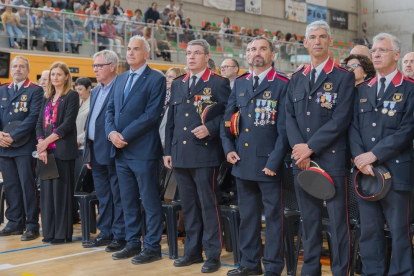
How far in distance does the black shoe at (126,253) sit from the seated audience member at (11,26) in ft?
23.3

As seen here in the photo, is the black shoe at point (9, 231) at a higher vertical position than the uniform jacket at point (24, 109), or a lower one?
lower

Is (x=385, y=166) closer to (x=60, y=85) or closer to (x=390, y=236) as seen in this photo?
(x=390, y=236)

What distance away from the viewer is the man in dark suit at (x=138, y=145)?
15.2ft

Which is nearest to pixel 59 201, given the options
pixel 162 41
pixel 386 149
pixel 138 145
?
pixel 138 145

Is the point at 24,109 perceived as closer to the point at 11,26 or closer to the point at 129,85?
the point at 129,85

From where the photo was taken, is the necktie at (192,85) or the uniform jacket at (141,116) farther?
the uniform jacket at (141,116)

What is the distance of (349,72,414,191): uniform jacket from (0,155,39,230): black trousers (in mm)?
3266

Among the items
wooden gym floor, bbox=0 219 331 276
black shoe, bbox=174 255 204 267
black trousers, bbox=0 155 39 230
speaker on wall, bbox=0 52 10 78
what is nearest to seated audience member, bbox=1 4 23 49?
speaker on wall, bbox=0 52 10 78

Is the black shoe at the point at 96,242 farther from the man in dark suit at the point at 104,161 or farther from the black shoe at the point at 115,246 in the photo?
the black shoe at the point at 115,246

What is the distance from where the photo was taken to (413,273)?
358 centimetres

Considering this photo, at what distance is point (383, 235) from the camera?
3643 mm

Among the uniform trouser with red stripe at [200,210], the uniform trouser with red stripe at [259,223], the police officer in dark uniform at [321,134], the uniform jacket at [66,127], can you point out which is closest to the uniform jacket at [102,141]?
the uniform jacket at [66,127]

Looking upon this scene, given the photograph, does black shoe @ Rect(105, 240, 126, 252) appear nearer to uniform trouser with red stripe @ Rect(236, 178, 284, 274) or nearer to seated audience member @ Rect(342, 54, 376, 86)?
uniform trouser with red stripe @ Rect(236, 178, 284, 274)

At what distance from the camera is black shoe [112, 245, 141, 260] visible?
4.71 metres
